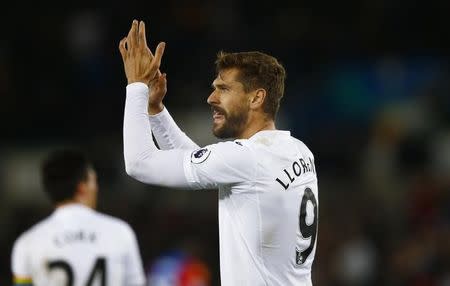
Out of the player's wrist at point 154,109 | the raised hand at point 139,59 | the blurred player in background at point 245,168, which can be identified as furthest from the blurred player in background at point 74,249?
the raised hand at point 139,59

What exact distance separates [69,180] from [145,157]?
1.88 meters

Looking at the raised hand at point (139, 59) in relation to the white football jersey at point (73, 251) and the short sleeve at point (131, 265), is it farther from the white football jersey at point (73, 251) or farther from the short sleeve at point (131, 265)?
the short sleeve at point (131, 265)

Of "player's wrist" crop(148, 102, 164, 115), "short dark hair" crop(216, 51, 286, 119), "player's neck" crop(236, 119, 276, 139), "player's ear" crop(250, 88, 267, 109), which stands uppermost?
"short dark hair" crop(216, 51, 286, 119)

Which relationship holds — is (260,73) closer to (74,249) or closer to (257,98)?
(257,98)

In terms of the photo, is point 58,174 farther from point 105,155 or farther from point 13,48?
point 13,48

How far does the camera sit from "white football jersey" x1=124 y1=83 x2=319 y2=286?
15.3 ft

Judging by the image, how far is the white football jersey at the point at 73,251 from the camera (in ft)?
20.1

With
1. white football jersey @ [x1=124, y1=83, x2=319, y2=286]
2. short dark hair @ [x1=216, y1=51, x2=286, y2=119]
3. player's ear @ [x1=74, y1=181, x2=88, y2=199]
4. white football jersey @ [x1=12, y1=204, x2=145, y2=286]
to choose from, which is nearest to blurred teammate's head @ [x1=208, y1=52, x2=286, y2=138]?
short dark hair @ [x1=216, y1=51, x2=286, y2=119]

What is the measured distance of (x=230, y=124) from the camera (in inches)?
192

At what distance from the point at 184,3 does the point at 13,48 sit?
2.52 m

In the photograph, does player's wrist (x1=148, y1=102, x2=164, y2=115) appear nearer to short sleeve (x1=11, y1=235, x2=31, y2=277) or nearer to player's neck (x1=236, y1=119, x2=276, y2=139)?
player's neck (x1=236, y1=119, x2=276, y2=139)

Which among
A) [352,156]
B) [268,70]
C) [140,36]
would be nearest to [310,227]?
[268,70]

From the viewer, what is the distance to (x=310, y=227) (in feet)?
16.2

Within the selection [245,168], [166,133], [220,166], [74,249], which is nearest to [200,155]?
[220,166]
